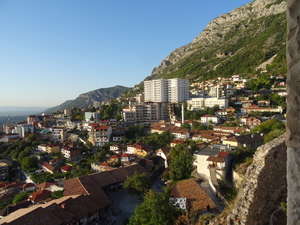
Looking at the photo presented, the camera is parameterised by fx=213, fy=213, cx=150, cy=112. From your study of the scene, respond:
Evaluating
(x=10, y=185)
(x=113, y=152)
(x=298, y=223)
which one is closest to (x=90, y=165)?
(x=113, y=152)

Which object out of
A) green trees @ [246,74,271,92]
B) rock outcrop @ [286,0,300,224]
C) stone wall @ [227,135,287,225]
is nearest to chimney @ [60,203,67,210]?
stone wall @ [227,135,287,225]

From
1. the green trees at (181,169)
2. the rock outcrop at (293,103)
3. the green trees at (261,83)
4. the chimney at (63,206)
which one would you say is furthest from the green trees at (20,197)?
the green trees at (261,83)

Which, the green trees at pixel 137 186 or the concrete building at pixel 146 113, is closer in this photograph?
the green trees at pixel 137 186

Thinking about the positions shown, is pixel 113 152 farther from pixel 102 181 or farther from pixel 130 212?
pixel 130 212

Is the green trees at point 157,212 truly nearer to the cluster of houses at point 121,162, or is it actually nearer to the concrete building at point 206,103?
the cluster of houses at point 121,162

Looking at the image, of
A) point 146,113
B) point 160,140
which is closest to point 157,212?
point 160,140

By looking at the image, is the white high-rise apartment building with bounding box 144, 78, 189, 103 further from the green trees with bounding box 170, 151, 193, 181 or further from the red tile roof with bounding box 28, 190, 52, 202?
the red tile roof with bounding box 28, 190, 52, 202

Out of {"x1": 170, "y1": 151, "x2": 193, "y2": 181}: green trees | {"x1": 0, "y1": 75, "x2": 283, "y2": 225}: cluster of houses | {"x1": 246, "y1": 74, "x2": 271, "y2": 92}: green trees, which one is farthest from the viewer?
{"x1": 246, "y1": 74, "x2": 271, "y2": 92}: green trees
